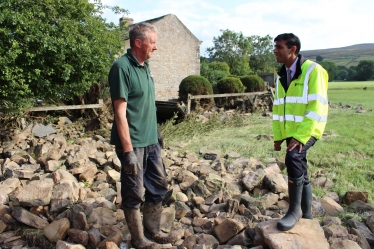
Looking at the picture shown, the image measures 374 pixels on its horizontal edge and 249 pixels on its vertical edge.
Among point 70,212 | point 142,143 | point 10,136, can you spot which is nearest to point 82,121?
point 10,136

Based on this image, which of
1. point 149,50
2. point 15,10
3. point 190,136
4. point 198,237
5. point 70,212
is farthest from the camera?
point 190,136

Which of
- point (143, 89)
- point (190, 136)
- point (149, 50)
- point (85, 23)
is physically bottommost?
point (190, 136)

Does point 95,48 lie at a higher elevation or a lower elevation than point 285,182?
higher

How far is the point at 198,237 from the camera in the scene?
3.60 m

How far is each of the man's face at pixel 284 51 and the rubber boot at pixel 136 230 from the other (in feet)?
6.83

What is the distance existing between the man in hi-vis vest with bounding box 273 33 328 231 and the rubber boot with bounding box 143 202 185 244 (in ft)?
3.78

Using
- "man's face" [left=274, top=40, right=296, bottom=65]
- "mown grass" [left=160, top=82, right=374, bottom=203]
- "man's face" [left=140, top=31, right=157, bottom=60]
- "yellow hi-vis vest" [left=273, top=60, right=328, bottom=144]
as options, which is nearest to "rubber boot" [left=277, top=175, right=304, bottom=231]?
"yellow hi-vis vest" [left=273, top=60, right=328, bottom=144]

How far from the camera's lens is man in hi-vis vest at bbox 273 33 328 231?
3338 mm

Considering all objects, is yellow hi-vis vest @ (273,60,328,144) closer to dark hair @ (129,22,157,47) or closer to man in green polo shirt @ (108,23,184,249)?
man in green polo shirt @ (108,23,184,249)

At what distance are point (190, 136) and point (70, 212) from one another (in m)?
6.23

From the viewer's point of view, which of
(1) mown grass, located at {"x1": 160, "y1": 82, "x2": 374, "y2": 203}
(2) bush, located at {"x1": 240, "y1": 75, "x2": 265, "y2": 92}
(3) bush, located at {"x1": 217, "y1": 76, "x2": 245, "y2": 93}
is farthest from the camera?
(2) bush, located at {"x1": 240, "y1": 75, "x2": 265, "y2": 92}

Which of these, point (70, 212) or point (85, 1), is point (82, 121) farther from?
point (70, 212)

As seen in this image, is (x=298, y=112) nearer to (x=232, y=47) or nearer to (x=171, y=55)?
(x=171, y=55)

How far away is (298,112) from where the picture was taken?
3486 mm
